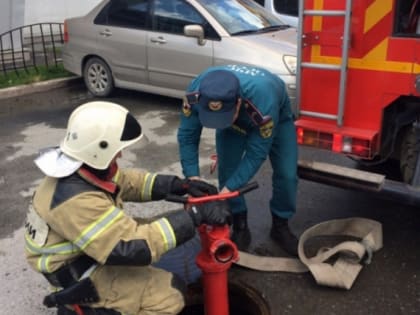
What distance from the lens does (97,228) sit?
7.52 ft

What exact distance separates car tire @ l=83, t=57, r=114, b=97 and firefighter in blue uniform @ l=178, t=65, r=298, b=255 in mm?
4556

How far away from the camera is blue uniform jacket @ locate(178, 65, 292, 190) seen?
3025mm

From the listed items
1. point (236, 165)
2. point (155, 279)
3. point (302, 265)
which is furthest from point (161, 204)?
point (155, 279)

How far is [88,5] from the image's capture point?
41.4 ft

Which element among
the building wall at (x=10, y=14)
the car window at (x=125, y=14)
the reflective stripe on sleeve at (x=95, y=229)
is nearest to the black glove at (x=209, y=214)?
the reflective stripe on sleeve at (x=95, y=229)

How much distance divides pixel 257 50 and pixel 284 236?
3.11m

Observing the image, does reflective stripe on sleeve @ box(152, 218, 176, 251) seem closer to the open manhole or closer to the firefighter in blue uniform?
the firefighter in blue uniform

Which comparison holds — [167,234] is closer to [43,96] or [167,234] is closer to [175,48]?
[175,48]

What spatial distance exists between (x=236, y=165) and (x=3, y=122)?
4561mm

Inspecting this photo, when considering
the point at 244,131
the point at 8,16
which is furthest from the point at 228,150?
the point at 8,16

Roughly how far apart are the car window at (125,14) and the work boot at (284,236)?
425 centimetres

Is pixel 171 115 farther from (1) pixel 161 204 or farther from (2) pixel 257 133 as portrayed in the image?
(2) pixel 257 133

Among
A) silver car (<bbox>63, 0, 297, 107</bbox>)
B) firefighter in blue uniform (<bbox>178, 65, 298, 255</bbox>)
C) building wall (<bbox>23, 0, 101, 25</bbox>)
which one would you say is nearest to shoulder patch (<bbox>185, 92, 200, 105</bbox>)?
firefighter in blue uniform (<bbox>178, 65, 298, 255</bbox>)

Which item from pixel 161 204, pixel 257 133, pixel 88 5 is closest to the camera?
pixel 257 133
